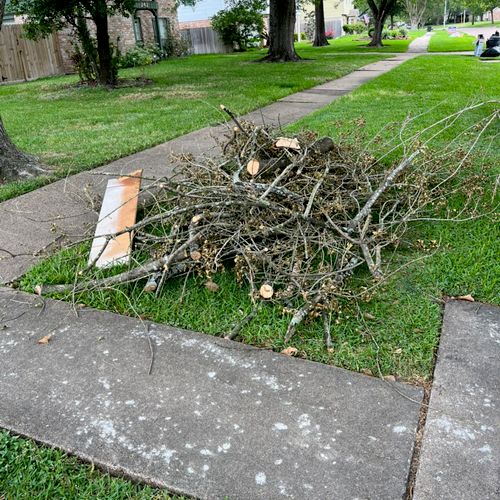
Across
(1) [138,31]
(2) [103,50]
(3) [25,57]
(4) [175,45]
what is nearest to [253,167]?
(2) [103,50]

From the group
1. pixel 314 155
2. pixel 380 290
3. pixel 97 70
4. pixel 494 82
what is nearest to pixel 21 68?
pixel 97 70


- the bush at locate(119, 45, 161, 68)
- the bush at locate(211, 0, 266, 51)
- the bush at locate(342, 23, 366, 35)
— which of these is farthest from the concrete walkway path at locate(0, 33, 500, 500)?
the bush at locate(342, 23, 366, 35)

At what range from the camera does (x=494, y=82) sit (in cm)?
1190

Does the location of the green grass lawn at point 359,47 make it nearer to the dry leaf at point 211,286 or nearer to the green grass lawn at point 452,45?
the green grass lawn at point 452,45

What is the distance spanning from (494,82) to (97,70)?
34.4 feet

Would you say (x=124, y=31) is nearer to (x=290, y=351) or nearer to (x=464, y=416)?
(x=290, y=351)

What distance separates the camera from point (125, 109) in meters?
10.3

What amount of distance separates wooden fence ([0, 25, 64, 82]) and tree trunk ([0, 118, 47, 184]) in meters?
15.4

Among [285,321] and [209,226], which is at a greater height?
[209,226]

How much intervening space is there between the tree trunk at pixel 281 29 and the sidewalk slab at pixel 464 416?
61.1 ft

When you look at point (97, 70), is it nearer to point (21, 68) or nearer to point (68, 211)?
point (21, 68)

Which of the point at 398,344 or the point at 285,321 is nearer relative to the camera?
the point at 398,344

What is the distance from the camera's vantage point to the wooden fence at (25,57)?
1880 cm

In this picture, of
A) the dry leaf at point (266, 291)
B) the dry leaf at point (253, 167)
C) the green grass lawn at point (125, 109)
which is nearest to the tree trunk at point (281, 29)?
the green grass lawn at point (125, 109)
